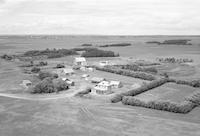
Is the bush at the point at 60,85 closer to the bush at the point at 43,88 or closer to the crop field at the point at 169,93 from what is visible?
the bush at the point at 43,88

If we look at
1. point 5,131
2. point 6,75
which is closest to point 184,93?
point 5,131

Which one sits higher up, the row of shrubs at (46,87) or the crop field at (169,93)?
the row of shrubs at (46,87)

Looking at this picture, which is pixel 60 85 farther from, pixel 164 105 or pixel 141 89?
pixel 164 105

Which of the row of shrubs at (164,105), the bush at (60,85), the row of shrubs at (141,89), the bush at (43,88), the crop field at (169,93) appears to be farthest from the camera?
the bush at (60,85)

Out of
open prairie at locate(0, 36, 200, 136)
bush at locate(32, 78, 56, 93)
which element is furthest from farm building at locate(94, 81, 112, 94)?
bush at locate(32, 78, 56, 93)

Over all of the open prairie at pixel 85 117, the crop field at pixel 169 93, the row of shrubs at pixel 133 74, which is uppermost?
the row of shrubs at pixel 133 74

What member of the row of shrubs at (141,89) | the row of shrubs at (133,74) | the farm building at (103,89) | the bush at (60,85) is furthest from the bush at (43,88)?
the row of shrubs at (133,74)

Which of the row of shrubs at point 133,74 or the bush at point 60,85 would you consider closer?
the bush at point 60,85

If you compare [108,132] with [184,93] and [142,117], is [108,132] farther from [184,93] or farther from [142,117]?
→ [184,93]

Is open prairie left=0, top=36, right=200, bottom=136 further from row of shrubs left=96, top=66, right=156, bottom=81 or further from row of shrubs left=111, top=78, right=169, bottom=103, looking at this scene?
row of shrubs left=96, top=66, right=156, bottom=81

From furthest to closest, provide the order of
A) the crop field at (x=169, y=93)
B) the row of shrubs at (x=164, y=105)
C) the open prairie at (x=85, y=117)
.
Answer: the crop field at (x=169, y=93), the row of shrubs at (x=164, y=105), the open prairie at (x=85, y=117)
